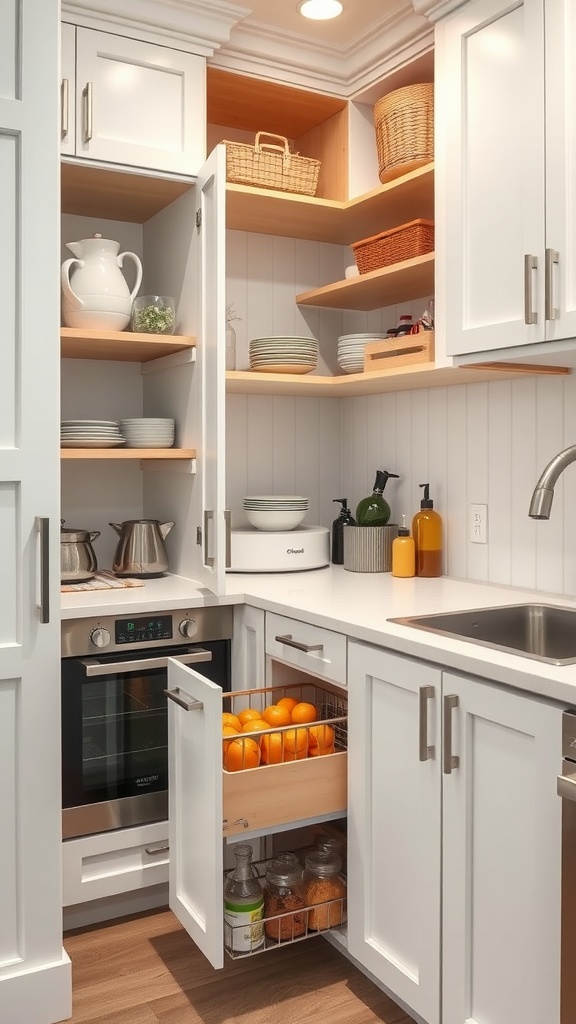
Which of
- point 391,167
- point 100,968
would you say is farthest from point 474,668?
point 391,167

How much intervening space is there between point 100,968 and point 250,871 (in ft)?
1.49

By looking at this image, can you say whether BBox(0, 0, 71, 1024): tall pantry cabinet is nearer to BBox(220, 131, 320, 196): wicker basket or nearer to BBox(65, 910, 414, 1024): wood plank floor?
BBox(65, 910, 414, 1024): wood plank floor

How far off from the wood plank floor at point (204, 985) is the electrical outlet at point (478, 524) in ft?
3.78

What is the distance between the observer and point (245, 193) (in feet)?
8.30

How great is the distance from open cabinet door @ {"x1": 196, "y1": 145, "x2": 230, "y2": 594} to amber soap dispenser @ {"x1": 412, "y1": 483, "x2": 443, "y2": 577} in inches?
23.9

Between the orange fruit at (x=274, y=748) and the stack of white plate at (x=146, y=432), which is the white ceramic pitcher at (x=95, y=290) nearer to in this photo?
the stack of white plate at (x=146, y=432)

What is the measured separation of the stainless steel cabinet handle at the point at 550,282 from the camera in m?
1.80

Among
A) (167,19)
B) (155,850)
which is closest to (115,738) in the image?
(155,850)

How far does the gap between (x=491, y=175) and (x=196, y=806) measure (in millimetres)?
1555

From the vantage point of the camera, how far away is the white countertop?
148 centimetres

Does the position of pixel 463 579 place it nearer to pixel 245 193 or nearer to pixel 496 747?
pixel 496 747

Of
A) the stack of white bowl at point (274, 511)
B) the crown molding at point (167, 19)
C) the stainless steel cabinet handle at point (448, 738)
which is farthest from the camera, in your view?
the stack of white bowl at point (274, 511)

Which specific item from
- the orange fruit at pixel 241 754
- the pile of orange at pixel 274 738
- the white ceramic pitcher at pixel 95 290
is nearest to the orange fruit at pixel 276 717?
the pile of orange at pixel 274 738

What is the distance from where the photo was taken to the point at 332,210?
2.68 meters
